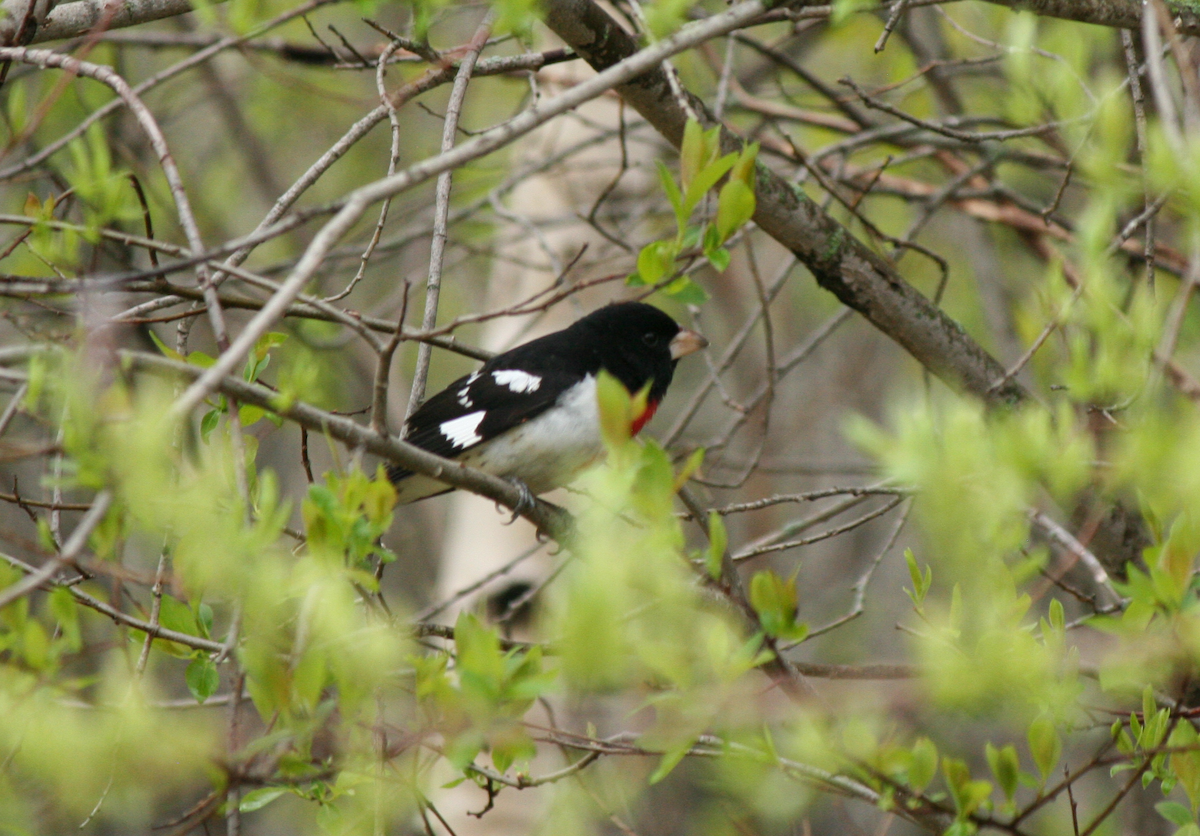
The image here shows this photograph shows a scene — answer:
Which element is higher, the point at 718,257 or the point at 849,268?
the point at 718,257

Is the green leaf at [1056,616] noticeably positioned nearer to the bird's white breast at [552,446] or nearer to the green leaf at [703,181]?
the green leaf at [703,181]

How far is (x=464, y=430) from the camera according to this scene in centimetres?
286

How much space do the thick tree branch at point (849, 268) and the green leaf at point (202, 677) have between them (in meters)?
1.27

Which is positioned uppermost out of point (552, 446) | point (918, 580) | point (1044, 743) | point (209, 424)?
point (209, 424)

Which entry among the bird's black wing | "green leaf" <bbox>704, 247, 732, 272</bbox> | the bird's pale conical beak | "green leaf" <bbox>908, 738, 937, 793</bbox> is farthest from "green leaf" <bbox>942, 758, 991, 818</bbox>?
the bird's pale conical beak

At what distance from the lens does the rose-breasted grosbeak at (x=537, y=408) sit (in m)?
2.78

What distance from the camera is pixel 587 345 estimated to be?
3.07 meters

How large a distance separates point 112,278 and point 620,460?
652 mm

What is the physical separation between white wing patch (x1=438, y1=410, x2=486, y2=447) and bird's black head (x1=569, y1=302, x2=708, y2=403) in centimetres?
42

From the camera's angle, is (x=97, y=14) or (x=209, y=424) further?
(x=97, y=14)

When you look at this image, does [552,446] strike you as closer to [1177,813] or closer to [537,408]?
[537,408]

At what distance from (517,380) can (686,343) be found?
0.50 m

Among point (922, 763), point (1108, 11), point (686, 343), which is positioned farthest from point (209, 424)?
point (1108, 11)

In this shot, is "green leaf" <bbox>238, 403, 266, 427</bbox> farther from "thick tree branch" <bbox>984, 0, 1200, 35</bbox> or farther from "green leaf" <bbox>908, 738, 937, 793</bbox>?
"thick tree branch" <bbox>984, 0, 1200, 35</bbox>
